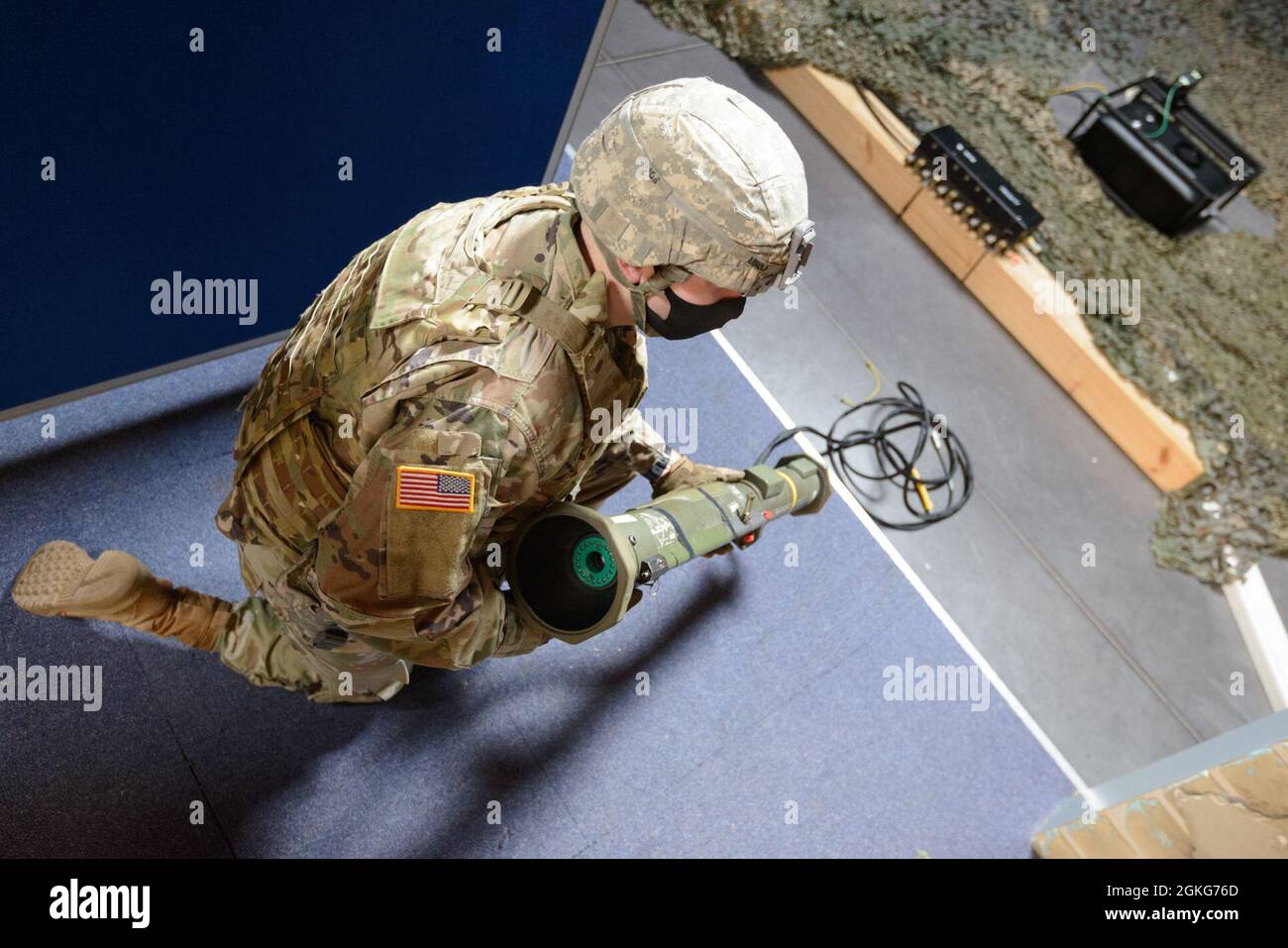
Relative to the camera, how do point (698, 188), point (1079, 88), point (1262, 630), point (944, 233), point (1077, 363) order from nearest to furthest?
1. point (698, 188)
2. point (1262, 630)
3. point (1077, 363)
4. point (944, 233)
5. point (1079, 88)

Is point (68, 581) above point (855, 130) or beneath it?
beneath

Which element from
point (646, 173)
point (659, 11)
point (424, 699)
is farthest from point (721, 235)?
point (659, 11)

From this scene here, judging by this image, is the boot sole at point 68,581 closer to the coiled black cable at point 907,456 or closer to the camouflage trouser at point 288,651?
the camouflage trouser at point 288,651

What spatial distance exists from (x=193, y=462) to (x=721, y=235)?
192 centimetres

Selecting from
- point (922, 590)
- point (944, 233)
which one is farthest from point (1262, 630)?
point (944, 233)

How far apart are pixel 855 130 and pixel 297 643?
126 inches

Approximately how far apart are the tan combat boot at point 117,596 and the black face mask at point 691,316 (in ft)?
4.56

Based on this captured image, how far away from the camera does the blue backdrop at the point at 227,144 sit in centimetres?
173

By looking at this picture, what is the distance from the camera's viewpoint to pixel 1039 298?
11.7ft

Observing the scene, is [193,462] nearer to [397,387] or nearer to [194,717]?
[194,717]

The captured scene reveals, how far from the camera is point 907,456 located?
10.8 feet

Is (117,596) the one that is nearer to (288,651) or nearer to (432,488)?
(288,651)

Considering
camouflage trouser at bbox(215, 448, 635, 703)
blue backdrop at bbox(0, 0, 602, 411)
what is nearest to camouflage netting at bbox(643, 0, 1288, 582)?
blue backdrop at bbox(0, 0, 602, 411)

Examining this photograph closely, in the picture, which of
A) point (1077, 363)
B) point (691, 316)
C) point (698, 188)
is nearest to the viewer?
point (698, 188)
